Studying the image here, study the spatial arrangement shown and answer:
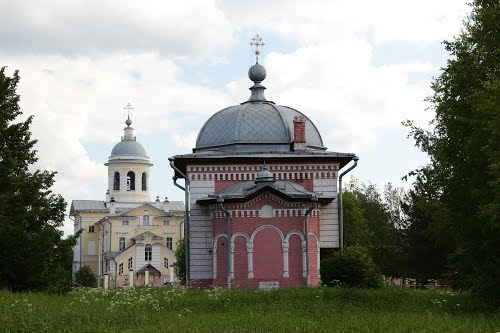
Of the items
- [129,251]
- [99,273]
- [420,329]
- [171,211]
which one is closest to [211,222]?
[420,329]

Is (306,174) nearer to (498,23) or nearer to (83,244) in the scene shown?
(498,23)

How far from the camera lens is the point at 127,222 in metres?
76.6

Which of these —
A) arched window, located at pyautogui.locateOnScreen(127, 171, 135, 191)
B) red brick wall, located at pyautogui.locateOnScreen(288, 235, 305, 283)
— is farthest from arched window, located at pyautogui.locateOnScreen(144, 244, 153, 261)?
red brick wall, located at pyautogui.locateOnScreen(288, 235, 305, 283)

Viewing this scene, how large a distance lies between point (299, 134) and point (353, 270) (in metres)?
6.95

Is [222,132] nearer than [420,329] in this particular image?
No

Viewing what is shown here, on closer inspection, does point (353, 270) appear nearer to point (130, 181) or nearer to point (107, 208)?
point (130, 181)

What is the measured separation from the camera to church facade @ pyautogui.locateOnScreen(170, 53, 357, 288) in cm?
2877

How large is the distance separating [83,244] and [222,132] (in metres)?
50.6

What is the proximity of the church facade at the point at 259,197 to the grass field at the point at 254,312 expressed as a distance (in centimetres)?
743

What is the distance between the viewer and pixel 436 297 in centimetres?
2058

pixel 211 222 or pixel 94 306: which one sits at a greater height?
pixel 211 222

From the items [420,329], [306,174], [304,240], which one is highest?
[306,174]

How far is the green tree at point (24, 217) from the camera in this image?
72.4 ft

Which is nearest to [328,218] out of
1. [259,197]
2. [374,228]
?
[259,197]
